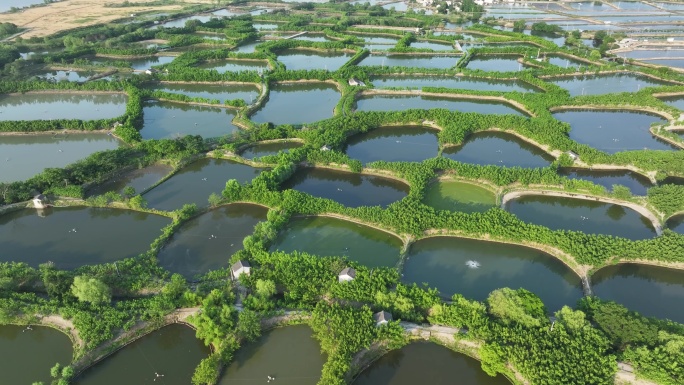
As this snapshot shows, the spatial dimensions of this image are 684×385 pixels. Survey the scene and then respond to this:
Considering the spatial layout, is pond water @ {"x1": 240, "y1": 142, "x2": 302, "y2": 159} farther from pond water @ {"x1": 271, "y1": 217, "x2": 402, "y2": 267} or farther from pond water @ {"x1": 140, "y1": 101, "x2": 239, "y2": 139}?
pond water @ {"x1": 271, "y1": 217, "x2": 402, "y2": 267}

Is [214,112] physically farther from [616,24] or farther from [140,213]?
[616,24]

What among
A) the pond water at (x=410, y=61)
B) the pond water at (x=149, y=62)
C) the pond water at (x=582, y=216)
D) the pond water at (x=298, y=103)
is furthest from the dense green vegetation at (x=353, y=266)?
the pond water at (x=410, y=61)

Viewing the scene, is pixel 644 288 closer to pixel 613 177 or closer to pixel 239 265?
pixel 613 177

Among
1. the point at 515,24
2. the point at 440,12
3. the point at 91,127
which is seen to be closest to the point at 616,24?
the point at 515,24

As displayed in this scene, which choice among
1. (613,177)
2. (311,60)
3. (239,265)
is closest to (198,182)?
(239,265)

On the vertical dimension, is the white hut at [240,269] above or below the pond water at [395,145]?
below

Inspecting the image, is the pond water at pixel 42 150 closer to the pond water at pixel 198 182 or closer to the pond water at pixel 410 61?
the pond water at pixel 198 182

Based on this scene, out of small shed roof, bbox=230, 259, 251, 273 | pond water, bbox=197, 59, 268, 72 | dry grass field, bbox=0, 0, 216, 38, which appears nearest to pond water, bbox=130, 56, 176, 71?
pond water, bbox=197, 59, 268, 72
